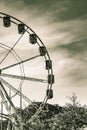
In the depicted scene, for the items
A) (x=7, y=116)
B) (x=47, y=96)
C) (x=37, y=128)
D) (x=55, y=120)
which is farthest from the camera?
(x=55, y=120)

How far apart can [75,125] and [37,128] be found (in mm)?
19331

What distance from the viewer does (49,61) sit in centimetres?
3123

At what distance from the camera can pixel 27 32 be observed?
31016 millimetres

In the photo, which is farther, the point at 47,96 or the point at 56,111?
the point at 56,111

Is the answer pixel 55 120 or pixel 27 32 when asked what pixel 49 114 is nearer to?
pixel 55 120

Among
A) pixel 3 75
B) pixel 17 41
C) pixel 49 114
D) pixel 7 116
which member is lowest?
pixel 49 114

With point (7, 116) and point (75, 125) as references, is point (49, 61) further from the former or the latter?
point (75, 125)

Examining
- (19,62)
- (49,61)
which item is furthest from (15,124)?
(49,61)

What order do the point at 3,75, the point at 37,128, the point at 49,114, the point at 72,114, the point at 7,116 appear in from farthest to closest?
the point at 49,114 < the point at 72,114 < the point at 37,128 < the point at 3,75 < the point at 7,116

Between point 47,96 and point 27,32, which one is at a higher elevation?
point 27,32

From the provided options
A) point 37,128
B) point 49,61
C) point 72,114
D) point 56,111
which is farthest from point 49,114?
point 49,61

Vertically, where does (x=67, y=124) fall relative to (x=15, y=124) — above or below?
below

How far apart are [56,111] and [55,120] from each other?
24159mm

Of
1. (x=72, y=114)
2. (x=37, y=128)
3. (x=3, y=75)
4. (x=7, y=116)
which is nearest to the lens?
(x=7, y=116)
